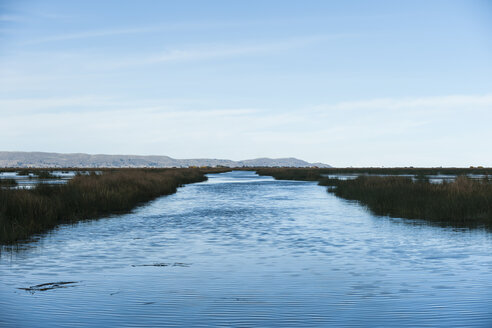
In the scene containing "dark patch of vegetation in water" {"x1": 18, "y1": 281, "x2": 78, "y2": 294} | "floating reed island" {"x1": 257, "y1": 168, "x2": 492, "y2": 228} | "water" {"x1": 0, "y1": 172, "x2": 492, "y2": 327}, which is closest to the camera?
"water" {"x1": 0, "y1": 172, "x2": 492, "y2": 327}

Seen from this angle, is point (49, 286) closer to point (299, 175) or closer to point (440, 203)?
point (440, 203)

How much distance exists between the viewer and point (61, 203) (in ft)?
72.6

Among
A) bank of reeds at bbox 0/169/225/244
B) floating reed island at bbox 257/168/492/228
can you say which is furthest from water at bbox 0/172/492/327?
floating reed island at bbox 257/168/492/228

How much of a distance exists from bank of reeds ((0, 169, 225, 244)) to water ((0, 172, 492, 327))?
3.22ft

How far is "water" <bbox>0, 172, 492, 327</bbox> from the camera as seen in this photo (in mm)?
7707

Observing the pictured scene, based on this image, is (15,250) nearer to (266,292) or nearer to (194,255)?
(194,255)

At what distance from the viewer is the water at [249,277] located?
7.71 m

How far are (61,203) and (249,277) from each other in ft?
47.9

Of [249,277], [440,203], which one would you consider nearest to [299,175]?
[440,203]

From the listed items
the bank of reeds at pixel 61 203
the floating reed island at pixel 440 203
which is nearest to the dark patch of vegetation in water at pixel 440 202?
the floating reed island at pixel 440 203

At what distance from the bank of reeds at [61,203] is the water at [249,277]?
3.22 ft

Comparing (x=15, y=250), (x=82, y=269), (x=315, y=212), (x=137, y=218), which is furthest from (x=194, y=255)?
(x=315, y=212)

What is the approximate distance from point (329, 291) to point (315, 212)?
54.3 feet

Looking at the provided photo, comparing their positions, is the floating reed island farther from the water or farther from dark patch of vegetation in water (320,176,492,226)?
the water
